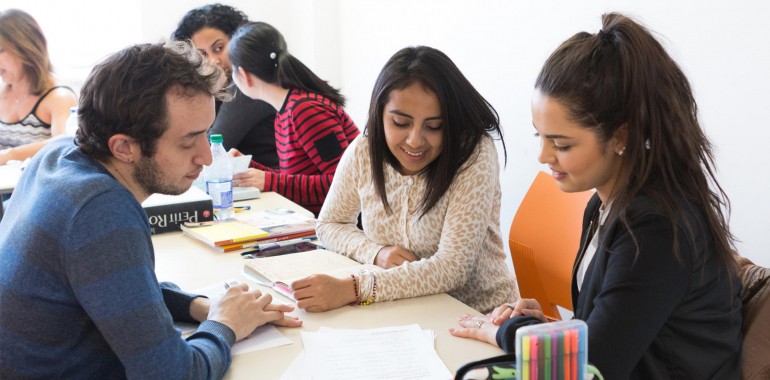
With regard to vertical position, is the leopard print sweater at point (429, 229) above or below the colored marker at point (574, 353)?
below

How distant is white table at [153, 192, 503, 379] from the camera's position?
136 centimetres

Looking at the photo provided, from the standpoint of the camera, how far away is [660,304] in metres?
1.17

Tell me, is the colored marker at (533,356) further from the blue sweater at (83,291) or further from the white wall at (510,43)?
the white wall at (510,43)

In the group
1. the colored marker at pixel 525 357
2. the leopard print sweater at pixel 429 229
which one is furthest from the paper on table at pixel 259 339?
the colored marker at pixel 525 357

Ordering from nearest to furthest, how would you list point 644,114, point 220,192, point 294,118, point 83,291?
point 83,291, point 644,114, point 220,192, point 294,118

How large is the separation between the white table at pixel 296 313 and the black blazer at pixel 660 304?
0.86 feet

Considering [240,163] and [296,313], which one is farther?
[240,163]

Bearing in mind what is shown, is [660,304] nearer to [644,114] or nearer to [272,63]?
[644,114]

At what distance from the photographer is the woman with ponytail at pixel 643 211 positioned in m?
1.18

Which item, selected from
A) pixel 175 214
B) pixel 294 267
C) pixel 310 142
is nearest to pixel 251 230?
pixel 175 214

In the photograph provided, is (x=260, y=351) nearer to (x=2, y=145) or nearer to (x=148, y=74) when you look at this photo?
(x=148, y=74)

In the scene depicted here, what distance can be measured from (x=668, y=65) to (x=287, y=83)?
71.3 inches

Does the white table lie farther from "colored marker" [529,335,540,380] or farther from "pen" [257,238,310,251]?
"colored marker" [529,335,540,380]

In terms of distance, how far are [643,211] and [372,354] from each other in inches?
21.7
